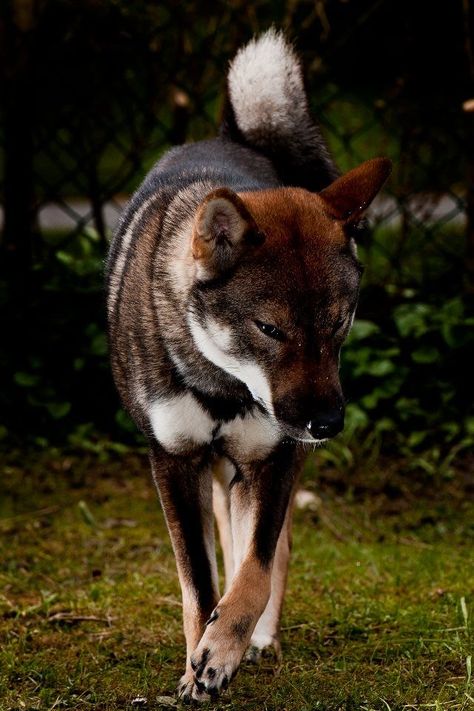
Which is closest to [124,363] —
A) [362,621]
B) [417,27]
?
[362,621]

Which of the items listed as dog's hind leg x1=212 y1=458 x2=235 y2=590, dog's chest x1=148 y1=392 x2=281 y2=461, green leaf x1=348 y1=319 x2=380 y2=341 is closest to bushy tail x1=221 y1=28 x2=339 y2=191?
dog's hind leg x1=212 y1=458 x2=235 y2=590

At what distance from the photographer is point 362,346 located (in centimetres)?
584

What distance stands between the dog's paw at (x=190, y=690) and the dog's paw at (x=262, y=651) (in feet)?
1.18

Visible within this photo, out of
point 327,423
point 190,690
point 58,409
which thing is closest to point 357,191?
point 327,423

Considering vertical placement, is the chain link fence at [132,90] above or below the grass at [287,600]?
above

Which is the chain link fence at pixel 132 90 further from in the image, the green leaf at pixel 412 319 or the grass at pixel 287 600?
the grass at pixel 287 600

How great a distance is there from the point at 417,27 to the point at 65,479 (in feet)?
9.46

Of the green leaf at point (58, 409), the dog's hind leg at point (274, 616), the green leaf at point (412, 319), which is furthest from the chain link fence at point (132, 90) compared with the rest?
the dog's hind leg at point (274, 616)

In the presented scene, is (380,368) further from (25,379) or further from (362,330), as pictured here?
(25,379)

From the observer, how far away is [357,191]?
3287mm

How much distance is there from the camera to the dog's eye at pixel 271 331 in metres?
3.02

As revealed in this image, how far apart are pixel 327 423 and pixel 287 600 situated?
4.29 ft

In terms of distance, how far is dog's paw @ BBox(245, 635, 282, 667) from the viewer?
138 inches

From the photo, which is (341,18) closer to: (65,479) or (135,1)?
(135,1)
